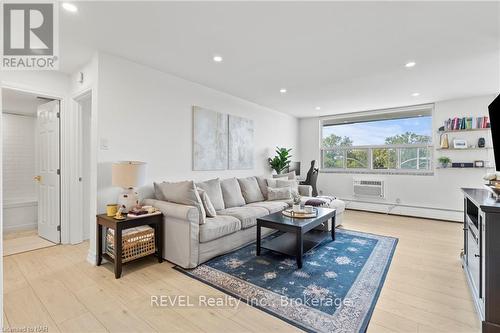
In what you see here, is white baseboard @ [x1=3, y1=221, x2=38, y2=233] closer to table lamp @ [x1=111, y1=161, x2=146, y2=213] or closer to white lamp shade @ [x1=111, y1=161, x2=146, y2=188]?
table lamp @ [x1=111, y1=161, x2=146, y2=213]

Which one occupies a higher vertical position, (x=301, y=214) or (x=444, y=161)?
(x=444, y=161)

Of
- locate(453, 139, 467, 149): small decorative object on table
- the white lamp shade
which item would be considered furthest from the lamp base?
locate(453, 139, 467, 149): small decorative object on table

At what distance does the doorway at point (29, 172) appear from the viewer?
3.50m

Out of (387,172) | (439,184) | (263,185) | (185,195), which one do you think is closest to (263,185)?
(263,185)

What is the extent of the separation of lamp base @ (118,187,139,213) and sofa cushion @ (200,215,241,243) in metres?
0.82

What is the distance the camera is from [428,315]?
195cm

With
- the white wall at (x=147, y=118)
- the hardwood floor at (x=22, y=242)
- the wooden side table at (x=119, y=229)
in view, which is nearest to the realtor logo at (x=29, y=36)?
the white wall at (x=147, y=118)

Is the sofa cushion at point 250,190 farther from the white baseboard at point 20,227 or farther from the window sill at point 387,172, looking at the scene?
the white baseboard at point 20,227

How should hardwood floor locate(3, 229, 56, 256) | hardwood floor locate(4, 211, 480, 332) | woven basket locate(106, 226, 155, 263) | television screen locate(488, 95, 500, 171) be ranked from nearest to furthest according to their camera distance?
1. hardwood floor locate(4, 211, 480, 332)
2. television screen locate(488, 95, 500, 171)
3. woven basket locate(106, 226, 155, 263)
4. hardwood floor locate(3, 229, 56, 256)

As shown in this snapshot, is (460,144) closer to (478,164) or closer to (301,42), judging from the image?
(478,164)

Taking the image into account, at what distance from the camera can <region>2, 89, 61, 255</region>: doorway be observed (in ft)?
11.5

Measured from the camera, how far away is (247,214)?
3.44 metres

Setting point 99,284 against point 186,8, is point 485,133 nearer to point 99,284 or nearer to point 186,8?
point 186,8

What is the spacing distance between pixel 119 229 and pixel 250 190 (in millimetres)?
2383
